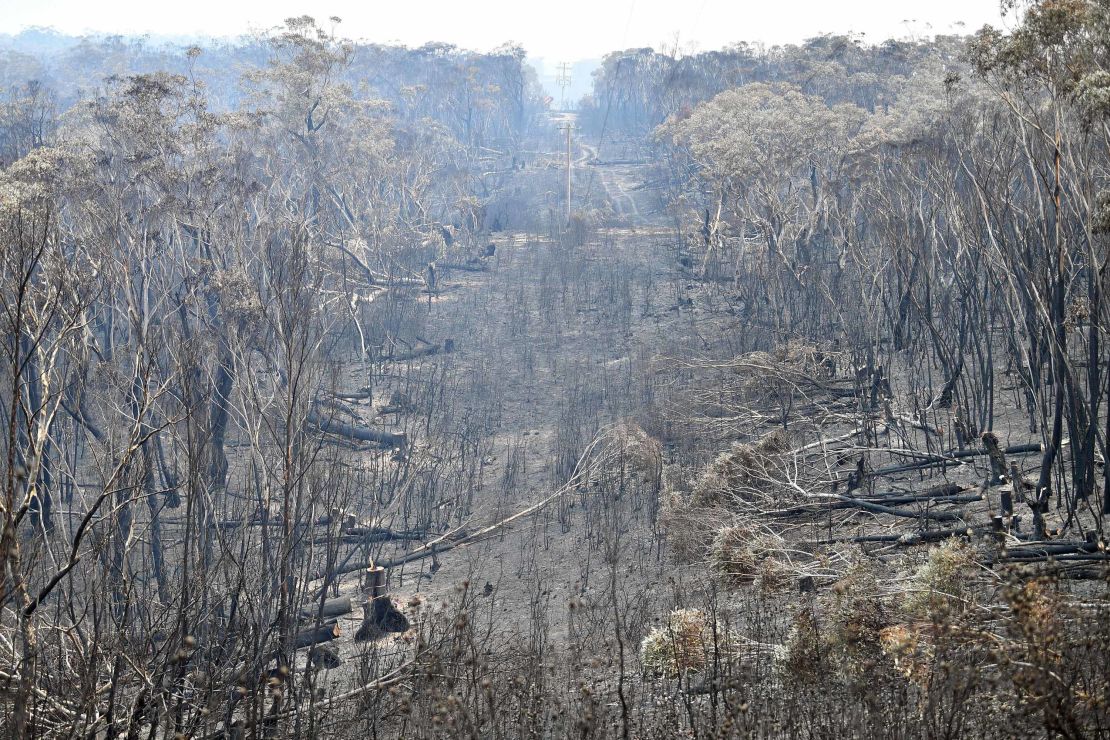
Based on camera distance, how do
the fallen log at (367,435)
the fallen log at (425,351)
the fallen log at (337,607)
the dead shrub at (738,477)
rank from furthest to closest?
the fallen log at (425,351) → the fallen log at (367,435) → the fallen log at (337,607) → the dead shrub at (738,477)

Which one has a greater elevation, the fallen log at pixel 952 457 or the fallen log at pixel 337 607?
the fallen log at pixel 952 457

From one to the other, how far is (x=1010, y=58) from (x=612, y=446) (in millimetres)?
11076

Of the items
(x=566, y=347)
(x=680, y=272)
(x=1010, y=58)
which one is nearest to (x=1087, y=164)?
(x=1010, y=58)

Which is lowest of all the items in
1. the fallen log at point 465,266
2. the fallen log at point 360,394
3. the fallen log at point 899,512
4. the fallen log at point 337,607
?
the fallen log at point 337,607

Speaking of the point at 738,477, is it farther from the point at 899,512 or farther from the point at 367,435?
the point at 367,435

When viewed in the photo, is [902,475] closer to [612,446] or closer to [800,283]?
[612,446]

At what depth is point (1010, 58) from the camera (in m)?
9.73

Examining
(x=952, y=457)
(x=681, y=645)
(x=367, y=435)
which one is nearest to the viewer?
(x=681, y=645)

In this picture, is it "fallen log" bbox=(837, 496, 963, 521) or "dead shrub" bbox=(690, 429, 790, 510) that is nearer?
"fallen log" bbox=(837, 496, 963, 521)

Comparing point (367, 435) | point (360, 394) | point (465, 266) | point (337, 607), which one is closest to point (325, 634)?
point (337, 607)

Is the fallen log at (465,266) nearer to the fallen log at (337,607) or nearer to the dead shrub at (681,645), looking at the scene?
the fallen log at (337,607)

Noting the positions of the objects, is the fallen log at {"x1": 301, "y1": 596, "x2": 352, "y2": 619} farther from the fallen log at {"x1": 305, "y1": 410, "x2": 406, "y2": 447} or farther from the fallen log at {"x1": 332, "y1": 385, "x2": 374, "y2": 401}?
the fallen log at {"x1": 332, "y1": 385, "x2": 374, "y2": 401}

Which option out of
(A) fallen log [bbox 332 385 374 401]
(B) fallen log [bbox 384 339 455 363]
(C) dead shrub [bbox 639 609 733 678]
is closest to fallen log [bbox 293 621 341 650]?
(C) dead shrub [bbox 639 609 733 678]

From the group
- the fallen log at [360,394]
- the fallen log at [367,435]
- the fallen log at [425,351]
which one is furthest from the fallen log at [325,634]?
the fallen log at [425,351]
